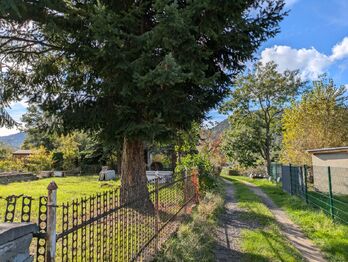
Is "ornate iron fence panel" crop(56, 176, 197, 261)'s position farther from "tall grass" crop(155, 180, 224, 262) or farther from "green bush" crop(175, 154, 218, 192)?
"green bush" crop(175, 154, 218, 192)

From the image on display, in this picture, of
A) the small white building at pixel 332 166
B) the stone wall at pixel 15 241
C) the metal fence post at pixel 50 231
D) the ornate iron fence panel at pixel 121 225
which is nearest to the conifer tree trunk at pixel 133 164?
the ornate iron fence panel at pixel 121 225

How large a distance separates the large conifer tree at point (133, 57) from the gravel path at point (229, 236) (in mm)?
2231

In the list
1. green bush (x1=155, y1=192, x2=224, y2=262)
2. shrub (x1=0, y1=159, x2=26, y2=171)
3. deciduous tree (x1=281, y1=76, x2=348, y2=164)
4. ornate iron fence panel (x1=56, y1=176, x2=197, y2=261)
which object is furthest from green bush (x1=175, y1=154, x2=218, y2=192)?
shrub (x1=0, y1=159, x2=26, y2=171)

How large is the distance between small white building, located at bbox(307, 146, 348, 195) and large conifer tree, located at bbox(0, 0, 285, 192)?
9391 millimetres

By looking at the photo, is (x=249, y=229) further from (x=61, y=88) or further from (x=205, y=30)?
(x=61, y=88)

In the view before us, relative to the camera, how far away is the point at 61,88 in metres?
9.34

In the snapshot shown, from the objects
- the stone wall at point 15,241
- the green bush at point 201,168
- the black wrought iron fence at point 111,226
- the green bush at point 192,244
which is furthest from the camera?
the green bush at point 201,168

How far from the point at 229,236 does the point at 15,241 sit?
616 centimetres

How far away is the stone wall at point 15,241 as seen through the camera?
83.8 inches

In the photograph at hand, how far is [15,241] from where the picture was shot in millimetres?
2254

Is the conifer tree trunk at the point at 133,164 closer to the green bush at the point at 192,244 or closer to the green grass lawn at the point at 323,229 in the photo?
the green bush at the point at 192,244

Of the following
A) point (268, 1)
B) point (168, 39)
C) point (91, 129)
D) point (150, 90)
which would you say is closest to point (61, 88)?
point (91, 129)

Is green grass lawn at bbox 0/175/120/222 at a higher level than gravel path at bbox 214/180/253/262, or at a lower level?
higher

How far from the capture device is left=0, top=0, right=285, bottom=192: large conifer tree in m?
6.10
